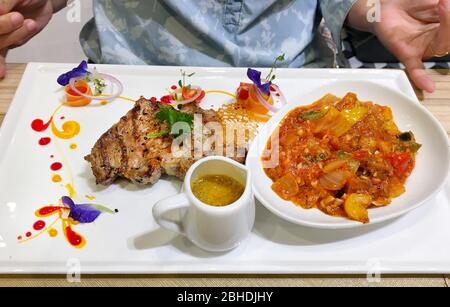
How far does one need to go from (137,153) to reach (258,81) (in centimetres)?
66

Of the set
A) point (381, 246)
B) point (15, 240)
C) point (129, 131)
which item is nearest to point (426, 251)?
point (381, 246)

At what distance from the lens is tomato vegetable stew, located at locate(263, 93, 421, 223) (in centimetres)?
154

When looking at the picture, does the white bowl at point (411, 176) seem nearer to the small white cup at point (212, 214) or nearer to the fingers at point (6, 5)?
the small white cup at point (212, 214)

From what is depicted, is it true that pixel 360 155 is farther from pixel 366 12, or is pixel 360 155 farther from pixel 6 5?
pixel 6 5

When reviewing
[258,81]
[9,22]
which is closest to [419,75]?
[258,81]

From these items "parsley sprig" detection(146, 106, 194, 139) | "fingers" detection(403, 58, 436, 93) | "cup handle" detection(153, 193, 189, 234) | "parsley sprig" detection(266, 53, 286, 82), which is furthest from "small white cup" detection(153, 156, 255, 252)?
"fingers" detection(403, 58, 436, 93)

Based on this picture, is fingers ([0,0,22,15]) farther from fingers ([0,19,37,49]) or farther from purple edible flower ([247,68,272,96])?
purple edible flower ([247,68,272,96])

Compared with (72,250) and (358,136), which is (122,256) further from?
(358,136)

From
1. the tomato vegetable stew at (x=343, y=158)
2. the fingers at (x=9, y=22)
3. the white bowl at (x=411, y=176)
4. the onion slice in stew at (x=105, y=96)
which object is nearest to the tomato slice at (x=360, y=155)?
the tomato vegetable stew at (x=343, y=158)

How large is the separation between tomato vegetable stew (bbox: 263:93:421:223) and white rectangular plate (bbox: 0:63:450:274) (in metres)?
0.11

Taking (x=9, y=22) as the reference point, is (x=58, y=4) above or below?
Answer: below

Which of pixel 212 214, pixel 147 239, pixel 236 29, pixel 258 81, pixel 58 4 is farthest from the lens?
pixel 58 4

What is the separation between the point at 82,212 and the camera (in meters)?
1.54

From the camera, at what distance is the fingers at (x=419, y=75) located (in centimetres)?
209
